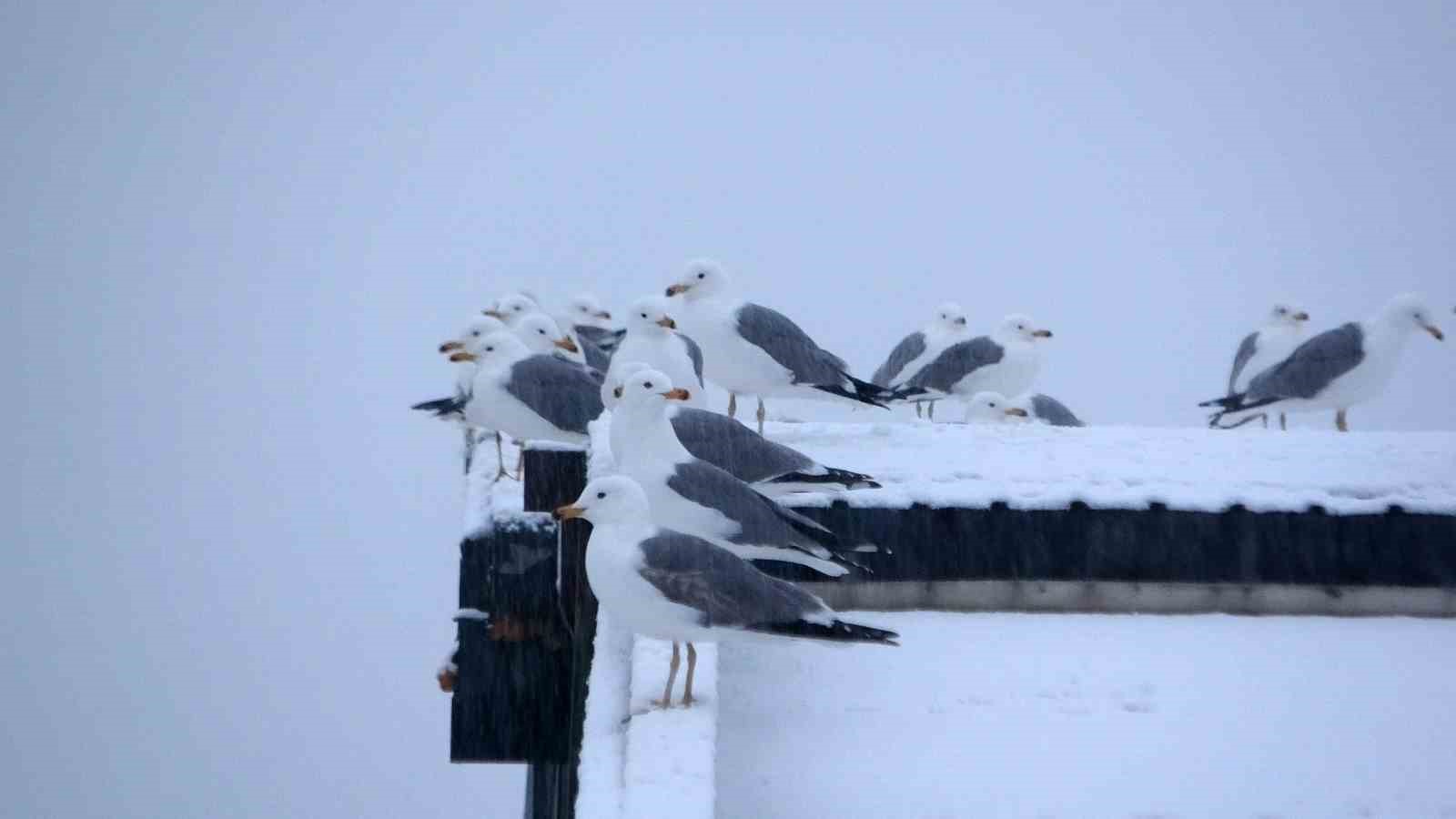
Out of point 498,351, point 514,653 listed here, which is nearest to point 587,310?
point 498,351

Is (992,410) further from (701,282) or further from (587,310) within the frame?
(587,310)

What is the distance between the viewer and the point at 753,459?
861 cm

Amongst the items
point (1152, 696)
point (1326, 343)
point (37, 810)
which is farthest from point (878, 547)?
point (37, 810)

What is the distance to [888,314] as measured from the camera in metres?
154

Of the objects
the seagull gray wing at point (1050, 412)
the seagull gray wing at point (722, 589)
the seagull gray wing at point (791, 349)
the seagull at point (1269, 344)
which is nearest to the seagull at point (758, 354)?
the seagull gray wing at point (791, 349)

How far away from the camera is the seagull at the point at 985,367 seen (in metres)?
15.6

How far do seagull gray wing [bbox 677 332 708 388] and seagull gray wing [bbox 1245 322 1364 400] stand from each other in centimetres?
433

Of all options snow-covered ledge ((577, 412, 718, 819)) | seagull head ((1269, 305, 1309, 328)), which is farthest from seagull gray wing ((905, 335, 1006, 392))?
snow-covered ledge ((577, 412, 718, 819))

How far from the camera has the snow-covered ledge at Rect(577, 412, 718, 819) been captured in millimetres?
5422

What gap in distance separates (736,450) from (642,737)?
2.86 meters

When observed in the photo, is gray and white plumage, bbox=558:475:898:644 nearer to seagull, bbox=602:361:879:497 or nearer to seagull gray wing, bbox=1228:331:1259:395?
seagull, bbox=602:361:879:497

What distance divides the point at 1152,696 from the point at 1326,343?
6541 millimetres

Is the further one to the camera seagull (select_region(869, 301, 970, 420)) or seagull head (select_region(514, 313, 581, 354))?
seagull (select_region(869, 301, 970, 420))

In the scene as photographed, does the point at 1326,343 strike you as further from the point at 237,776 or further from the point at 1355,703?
the point at 237,776
